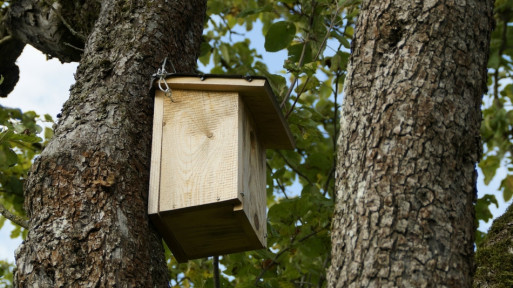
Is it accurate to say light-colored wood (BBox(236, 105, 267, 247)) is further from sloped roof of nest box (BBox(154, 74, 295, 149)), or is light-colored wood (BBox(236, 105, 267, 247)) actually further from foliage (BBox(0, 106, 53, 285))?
foliage (BBox(0, 106, 53, 285))

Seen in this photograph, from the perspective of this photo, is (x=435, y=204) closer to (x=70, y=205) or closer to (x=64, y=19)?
(x=70, y=205)

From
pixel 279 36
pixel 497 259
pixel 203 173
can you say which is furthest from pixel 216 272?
pixel 279 36

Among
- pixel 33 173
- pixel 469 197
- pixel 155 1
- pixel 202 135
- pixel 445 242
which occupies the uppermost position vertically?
pixel 155 1

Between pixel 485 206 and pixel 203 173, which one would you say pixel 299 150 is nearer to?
pixel 485 206

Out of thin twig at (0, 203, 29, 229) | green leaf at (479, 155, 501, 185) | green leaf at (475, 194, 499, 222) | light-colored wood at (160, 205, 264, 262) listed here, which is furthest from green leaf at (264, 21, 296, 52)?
green leaf at (479, 155, 501, 185)

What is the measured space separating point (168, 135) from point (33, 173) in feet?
1.70

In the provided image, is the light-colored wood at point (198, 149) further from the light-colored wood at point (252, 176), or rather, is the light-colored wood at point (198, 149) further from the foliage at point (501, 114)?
the foliage at point (501, 114)

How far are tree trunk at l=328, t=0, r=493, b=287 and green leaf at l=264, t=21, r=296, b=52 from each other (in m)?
1.60

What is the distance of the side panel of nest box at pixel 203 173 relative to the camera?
Answer: 8.21 feet

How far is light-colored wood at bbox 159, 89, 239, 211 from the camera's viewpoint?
8.21 ft

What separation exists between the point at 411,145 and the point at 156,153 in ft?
3.45

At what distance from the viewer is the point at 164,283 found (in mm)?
2408

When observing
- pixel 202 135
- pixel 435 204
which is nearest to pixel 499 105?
pixel 202 135

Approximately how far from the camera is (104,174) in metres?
2.41
